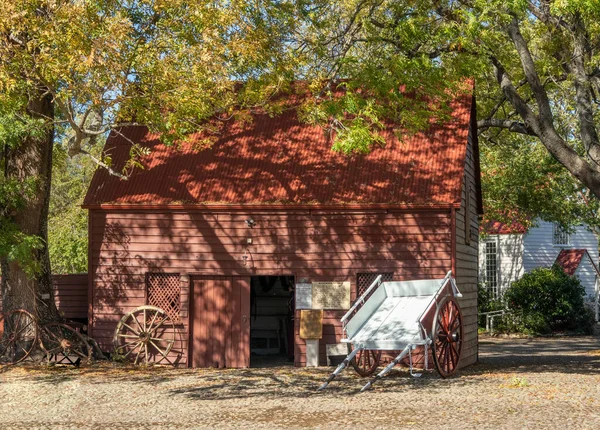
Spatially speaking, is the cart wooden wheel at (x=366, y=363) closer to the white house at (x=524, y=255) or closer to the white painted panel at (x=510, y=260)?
the white house at (x=524, y=255)

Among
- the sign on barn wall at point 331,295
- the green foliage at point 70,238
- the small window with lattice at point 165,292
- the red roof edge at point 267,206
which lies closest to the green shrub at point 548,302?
the red roof edge at point 267,206

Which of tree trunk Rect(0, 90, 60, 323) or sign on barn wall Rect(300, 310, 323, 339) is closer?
sign on barn wall Rect(300, 310, 323, 339)

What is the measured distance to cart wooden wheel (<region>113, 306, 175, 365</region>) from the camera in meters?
21.7

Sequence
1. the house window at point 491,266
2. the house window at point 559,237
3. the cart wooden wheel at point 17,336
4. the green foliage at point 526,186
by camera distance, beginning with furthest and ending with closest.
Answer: the house window at point 559,237, the house window at point 491,266, the green foliage at point 526,186, the cart wooden wheel at point 17,336

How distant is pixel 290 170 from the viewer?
22.5 metres

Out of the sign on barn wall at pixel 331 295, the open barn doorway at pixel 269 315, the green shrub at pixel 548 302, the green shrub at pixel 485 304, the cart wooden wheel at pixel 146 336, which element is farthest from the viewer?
the green shrub at pixel 485 304

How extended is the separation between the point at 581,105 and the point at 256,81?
7547mm

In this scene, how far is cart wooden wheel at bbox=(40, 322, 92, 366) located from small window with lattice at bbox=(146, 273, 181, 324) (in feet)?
6.30

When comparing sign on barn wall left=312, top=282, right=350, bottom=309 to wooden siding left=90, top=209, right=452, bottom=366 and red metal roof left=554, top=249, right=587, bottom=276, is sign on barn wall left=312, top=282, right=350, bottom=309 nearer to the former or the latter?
wooden siding left=90, top=209, right=452, bottom=366

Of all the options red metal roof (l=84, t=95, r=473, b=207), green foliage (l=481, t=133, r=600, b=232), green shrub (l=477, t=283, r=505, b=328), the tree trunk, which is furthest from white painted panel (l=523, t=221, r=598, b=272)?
the tree trunk

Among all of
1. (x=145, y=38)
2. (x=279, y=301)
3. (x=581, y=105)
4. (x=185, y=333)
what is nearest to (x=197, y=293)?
(x=185, y=333)

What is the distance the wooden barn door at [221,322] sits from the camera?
21.8 meters

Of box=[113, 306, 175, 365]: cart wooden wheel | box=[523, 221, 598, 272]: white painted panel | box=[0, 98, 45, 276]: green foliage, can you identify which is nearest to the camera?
box=[0, 98, 45, 276]: green foliage

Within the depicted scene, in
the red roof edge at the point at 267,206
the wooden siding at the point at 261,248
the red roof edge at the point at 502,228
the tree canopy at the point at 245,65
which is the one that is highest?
the tree canopy at the point at 245,65
